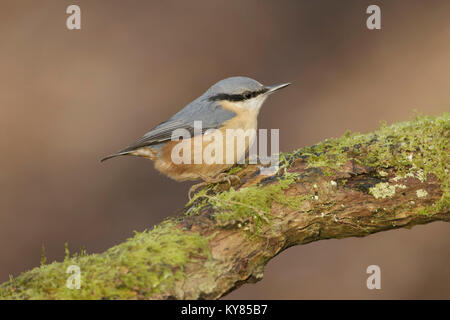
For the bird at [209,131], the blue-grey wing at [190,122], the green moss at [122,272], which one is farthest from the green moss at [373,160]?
the blue-grey wing at [190,122]

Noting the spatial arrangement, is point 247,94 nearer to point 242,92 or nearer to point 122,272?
point 242,92

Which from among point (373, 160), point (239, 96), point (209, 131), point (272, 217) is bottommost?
point (272, 217)

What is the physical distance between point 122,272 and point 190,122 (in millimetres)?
1300

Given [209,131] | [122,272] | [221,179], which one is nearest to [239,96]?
[209,131]

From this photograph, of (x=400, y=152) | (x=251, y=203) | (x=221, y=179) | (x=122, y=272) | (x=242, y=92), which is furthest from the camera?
(x=242, y=92)

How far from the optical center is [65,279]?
1.75 m

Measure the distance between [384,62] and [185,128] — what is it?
322 centimetres

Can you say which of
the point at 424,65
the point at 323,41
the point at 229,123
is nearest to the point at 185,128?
the point at 229,123

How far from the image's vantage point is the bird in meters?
2.69

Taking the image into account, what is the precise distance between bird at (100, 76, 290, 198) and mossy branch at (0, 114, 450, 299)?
0.18 meters

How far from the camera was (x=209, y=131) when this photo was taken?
279cm

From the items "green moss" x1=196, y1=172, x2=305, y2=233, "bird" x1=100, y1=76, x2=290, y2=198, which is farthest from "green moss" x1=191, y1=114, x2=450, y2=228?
"bird" x1=100, y1=76, x2=290, y2=198
